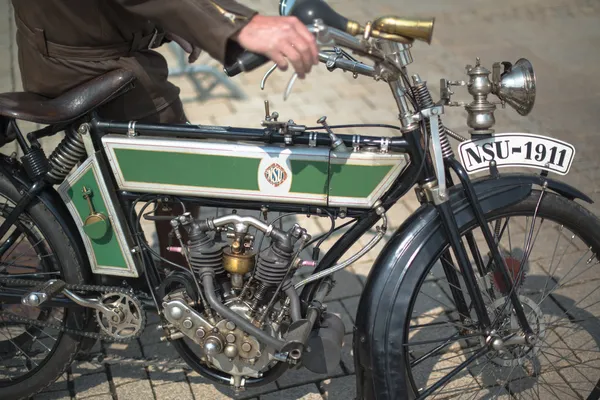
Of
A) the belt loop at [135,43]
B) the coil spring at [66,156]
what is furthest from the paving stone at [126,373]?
the belt loop at [135,43]

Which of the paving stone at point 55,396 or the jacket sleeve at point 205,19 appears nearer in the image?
the jacket sleeve at point 205,19

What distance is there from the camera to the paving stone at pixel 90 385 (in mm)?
2996

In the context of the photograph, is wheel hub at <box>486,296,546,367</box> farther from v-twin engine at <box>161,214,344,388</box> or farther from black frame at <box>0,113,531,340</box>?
v-twin engine at <box>161,214,344,388</box>

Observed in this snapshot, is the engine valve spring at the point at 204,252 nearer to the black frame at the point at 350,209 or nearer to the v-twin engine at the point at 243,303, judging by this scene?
the v-twin engine at the point at 243,303

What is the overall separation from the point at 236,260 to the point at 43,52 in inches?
38.8

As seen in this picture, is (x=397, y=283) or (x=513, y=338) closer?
(x=397, y=283)

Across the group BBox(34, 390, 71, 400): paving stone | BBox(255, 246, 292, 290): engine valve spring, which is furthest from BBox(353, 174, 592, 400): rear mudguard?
BBox(34, 390, 71, 400): paving stone

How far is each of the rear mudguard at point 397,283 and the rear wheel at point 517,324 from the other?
0.04 m

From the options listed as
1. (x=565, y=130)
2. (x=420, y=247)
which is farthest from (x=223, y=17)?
(x=565, y=130)

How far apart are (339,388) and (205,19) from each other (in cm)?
166

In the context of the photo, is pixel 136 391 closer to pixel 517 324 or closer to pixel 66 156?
pixel 66 156

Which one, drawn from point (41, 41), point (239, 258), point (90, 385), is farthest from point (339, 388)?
point (41, 41)

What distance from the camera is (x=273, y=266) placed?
2.42 m

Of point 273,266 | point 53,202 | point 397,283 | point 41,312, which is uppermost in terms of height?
point 53,202
